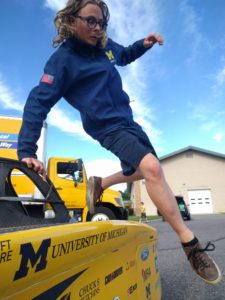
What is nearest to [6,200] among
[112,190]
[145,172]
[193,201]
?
[145,172]

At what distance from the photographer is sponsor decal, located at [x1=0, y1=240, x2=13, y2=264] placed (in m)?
0.92

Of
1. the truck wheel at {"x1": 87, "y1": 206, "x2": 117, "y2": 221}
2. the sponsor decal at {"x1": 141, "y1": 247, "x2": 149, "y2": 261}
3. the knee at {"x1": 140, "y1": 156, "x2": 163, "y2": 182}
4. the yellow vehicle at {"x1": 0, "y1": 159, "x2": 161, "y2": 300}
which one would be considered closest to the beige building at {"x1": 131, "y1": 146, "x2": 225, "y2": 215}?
the truck wheel at {"x1": 87, "y1": 206, "x2": 117, "y2": 221}

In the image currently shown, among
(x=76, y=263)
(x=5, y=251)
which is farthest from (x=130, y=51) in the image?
(x=5, y=251)

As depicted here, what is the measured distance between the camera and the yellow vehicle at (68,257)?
3.23 feet

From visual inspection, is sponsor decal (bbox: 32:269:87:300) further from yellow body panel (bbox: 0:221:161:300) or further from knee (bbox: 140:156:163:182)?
knee (bbox: 140:156:163:182)

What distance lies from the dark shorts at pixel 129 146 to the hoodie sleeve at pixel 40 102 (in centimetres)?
49

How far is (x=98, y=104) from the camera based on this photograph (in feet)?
8.27

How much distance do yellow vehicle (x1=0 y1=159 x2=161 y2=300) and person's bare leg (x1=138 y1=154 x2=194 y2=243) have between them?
22 centimetres

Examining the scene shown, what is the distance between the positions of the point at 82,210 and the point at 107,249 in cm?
912

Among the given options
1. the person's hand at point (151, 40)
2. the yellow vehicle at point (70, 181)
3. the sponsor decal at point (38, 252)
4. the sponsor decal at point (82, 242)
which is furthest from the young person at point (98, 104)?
the yellow vehicle at point (70, 181)

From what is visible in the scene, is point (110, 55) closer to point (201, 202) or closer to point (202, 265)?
point (202, 265)

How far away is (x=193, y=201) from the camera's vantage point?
39.2 metres

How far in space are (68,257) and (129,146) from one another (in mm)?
1216

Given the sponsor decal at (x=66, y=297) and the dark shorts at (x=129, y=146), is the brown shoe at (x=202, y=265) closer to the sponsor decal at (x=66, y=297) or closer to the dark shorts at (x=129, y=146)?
the dark shorts at (x=129, y=146)
